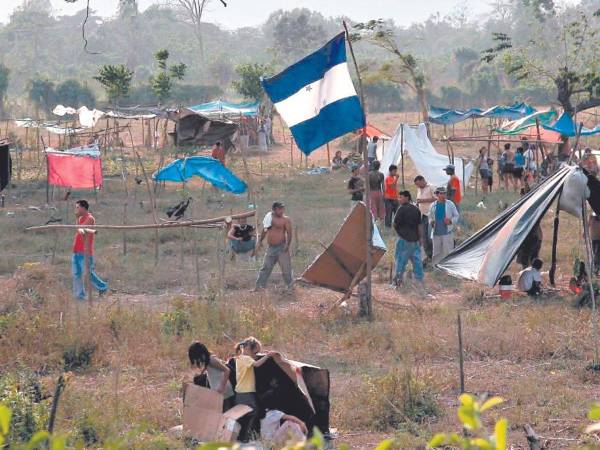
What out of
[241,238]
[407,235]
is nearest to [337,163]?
[241,238]

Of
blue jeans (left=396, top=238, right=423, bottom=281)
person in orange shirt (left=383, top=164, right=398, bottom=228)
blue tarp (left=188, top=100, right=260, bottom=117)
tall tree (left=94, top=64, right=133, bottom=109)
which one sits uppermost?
tall tree (left=94, top=64, right=133, bottom=109)

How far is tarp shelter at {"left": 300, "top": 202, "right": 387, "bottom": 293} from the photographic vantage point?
1130 cm

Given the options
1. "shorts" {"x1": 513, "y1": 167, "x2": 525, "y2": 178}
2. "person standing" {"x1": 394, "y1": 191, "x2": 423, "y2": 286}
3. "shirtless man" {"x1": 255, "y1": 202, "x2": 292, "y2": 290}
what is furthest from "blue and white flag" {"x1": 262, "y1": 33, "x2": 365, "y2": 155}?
"shorts" {"x1": 513, "y1": 167, "x2": 525, "y2": 178}

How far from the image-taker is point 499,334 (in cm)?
982

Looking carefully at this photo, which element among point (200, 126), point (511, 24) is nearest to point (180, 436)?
point (200, 126)

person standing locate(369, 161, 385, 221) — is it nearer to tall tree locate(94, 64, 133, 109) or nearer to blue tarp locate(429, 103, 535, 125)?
blue tarp locate(429, 103, 535, 125)

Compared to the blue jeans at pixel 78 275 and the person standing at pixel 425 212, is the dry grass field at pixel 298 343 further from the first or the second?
the person standing at pixel 425 212

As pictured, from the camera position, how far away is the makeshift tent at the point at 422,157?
787 inches

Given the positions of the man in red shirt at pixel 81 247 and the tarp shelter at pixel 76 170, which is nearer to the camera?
the man in red shirt at pixel 81 247

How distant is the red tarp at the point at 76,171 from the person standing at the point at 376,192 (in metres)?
4.14

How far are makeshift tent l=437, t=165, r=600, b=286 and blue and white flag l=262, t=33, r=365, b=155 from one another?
7.57ft

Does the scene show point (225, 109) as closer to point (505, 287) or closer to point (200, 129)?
point (200, 129)

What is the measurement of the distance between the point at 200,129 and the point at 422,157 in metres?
4.49

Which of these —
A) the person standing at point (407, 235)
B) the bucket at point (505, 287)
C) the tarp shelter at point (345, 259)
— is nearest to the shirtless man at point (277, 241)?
the tarp shelter at point (345, 259)
